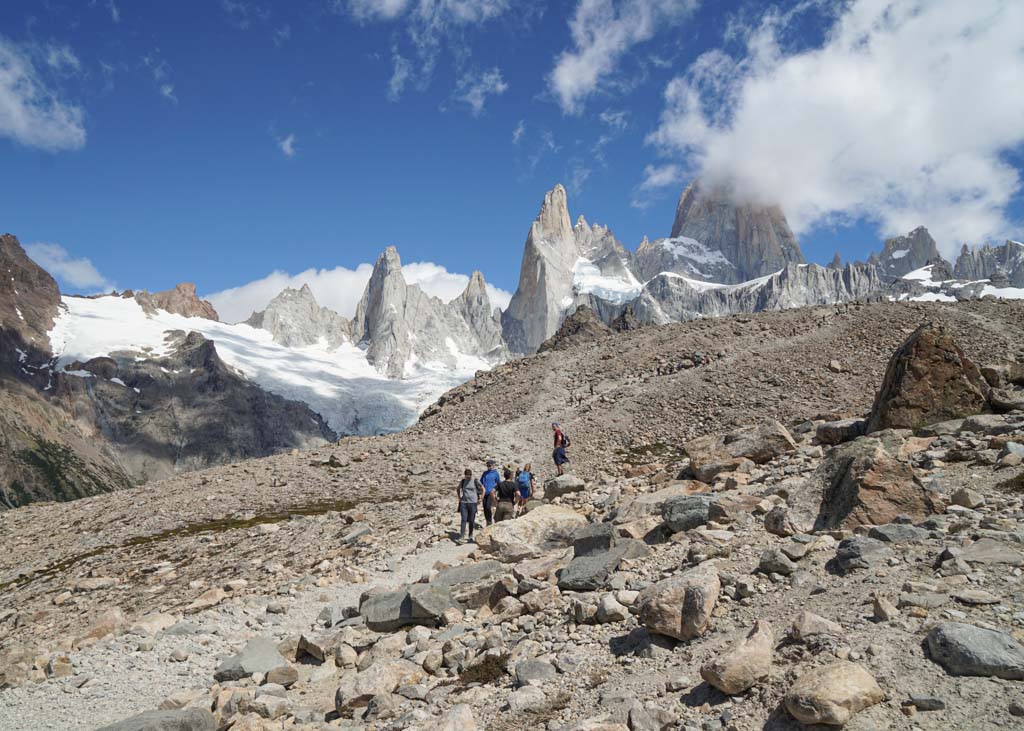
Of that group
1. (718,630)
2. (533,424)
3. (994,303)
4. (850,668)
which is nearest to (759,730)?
(850,668)

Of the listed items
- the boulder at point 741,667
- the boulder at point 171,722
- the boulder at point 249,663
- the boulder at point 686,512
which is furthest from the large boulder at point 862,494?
the boulder at point 171,722

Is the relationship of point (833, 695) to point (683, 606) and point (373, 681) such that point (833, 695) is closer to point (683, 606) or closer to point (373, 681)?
point (683, 606)

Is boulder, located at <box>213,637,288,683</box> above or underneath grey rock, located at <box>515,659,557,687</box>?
underneath

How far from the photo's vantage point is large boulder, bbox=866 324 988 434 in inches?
800

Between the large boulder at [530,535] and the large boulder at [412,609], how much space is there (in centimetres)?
342

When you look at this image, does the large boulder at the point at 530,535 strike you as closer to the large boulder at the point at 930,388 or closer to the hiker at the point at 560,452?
the large boulder at the point at 930,388

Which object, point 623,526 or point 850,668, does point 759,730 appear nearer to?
point 850,668

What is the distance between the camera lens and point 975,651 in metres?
6.45

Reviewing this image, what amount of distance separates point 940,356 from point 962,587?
15.9 m

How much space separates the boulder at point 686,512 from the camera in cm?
1384

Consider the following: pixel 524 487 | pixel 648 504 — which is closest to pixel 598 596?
pixel 648 504

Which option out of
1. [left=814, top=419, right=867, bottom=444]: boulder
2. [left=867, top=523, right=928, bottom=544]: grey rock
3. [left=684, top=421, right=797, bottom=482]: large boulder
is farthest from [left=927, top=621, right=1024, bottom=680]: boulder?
[left=814, top=419, right=867, bottom=444]: boulder

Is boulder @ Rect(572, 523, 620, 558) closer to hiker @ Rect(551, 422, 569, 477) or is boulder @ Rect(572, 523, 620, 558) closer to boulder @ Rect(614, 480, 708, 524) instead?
boulder @ Rect(614, 480, 708, 524)

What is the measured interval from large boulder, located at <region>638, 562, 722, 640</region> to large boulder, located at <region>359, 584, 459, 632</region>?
5020mm
